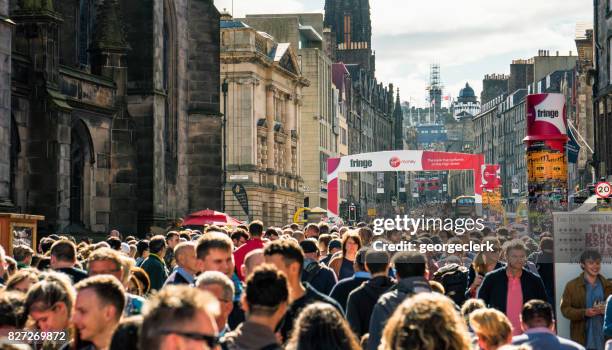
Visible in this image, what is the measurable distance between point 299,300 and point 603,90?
136ft

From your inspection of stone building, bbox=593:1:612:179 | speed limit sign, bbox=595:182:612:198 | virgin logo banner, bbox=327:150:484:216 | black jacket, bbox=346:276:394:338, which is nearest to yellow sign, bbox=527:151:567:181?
virgin logo banner, bbox=327:150:484:216

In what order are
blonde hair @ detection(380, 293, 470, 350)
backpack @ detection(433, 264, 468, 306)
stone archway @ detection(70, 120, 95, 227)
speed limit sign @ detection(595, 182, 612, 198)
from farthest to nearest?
stone archway @ detection(70, 120, 95, 227) → speed limit sign @ detection(595, 182, 612, 198) → backpack @ detection(433, 264, 468, 306) → blonde hair @ detection(380, 293, 470, 350)

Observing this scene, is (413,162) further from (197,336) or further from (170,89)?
(170,89)

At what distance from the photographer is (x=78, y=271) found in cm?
1055

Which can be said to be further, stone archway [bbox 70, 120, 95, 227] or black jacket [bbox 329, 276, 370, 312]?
stone archway [bbox 70, 120, 95, 227]

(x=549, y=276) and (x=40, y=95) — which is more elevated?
(x=40, y=95)

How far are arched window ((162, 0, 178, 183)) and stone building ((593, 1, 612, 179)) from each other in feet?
53.6

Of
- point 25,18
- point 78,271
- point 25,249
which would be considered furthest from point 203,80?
point 78,271

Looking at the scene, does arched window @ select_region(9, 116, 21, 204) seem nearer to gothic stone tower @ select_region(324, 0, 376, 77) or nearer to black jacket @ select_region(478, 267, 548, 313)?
black jacket @ select_region(478, 267, 548, 313)

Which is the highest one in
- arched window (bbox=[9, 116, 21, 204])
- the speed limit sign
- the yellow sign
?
arched window (bbox=[9, 116, 21, 204])

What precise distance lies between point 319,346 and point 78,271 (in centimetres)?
495

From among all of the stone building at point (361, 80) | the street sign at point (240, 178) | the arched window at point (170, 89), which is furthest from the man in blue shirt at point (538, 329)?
the stone building at point (361, 80)

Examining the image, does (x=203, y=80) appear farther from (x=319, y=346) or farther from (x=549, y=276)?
(x=319, y=346)

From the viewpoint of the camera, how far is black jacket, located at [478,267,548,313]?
10883 mm
